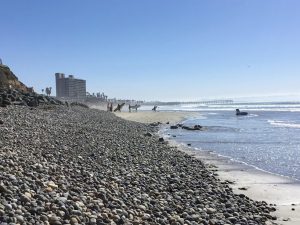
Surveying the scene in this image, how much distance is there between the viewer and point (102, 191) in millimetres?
8039

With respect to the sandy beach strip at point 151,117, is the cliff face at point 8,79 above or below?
above

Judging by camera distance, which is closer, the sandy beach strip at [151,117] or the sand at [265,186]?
the sand at [265,186]

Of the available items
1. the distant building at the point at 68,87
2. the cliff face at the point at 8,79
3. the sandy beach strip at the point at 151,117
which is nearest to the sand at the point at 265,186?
the cliff face at the point at 8,79

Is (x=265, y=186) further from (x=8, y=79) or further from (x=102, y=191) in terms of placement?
(x=8, y=79)

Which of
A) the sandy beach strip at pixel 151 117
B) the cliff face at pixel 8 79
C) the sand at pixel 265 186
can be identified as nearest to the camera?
the sand at pixel 265 186

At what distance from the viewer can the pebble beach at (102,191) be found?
634 centimetres

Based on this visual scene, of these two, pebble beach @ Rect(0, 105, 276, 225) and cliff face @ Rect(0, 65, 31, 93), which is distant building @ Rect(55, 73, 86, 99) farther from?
pebble beach @ Rect(0, 105, 276, 225)

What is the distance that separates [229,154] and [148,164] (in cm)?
729

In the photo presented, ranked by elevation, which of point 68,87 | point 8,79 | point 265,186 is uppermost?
point 68,87

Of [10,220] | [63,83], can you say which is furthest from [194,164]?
[63,83]

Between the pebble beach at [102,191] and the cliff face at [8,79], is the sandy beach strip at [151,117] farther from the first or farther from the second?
the pebble beach at [102,191]

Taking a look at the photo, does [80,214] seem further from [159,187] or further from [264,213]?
[264,213]

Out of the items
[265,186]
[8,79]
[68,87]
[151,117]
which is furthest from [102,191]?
[68,87]

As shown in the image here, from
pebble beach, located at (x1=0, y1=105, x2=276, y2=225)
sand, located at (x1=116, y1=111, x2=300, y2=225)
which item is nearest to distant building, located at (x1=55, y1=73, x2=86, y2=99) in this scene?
Answer: sand, located at (x1=116, y1=111, x2=300, y2=225)
